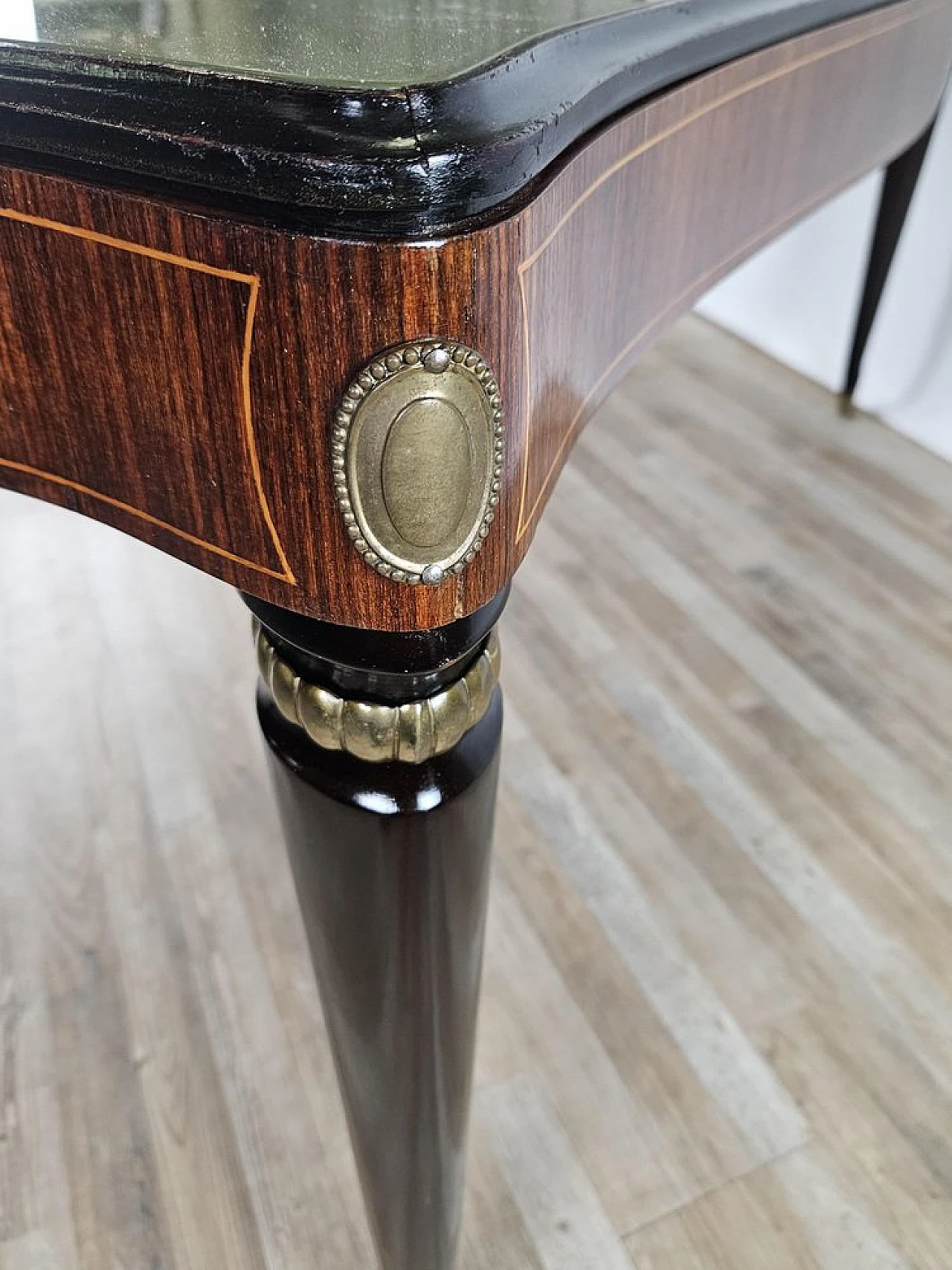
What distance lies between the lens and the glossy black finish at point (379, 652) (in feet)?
1.21

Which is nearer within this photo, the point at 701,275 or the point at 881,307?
the point at 701,275

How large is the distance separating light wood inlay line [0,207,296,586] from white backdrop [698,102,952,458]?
1.57 metres

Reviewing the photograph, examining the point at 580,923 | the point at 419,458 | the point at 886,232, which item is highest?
the point at 419,458

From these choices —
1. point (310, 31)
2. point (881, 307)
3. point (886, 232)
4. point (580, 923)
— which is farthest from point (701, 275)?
point (881, 307)

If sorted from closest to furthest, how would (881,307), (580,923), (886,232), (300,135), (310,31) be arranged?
(300,135) → (310,31) → (580,923) → (886,232) → (881,307)

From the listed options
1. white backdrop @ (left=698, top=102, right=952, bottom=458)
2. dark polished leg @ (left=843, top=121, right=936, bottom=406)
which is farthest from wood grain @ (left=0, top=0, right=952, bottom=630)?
white backdrop @ (left=698, top=102, right=952, bottom=458)

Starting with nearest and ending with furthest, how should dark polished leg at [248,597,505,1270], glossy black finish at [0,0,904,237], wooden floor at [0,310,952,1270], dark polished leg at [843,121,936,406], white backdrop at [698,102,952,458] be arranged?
glossy black finish at [0,0,904,237]
dark polished leg at [248,597,505,1270]
wooden floor at [0,310,952,1270]
dark polished leg at [843,121,936,406]
white backdrop at [698,102,952,458]

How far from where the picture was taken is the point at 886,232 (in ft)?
5.21

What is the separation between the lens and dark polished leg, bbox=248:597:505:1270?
1.29 ft

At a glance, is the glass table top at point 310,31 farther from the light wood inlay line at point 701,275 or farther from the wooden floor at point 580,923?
the wooden floor at point 580,923

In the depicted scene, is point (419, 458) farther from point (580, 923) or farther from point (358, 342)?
point (580, 923)

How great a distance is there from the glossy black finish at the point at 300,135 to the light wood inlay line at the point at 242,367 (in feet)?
0.05

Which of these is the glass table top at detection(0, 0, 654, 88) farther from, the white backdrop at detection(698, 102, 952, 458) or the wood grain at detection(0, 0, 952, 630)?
the white backdrop at detection(698, 102, 952, 458)

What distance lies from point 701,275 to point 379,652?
41 cm
